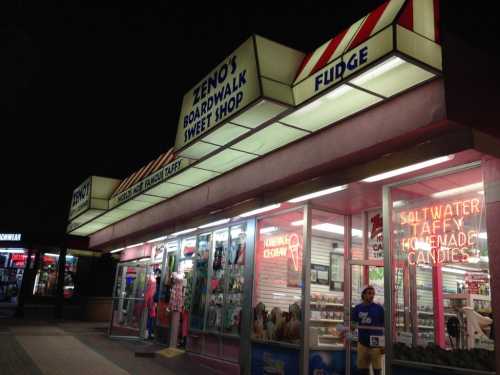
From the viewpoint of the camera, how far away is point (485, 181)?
544 cm

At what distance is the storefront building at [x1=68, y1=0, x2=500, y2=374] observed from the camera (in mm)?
5082

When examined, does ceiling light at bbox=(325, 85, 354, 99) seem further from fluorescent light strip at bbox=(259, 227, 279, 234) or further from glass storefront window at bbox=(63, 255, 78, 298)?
glass storefront window at bbox=(63, 255, 78, 298)

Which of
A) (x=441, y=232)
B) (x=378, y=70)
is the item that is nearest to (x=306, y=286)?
(x=441, y=232)

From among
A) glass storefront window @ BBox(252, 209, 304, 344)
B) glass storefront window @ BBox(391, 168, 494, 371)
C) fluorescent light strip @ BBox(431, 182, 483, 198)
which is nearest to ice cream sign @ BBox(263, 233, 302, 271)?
glass storefront window @ BBox(252, 209, 304, 344)

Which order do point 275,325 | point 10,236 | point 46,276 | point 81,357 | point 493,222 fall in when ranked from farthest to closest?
point 46,276 → point 10,236 → point 81,357 → point 275,325 → point 493,222

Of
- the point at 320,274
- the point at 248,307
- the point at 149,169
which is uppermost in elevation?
the point at 149,169

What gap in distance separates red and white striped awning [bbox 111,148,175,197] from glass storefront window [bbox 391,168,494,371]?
5754 millimetres

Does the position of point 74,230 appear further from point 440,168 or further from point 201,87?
point 440,168

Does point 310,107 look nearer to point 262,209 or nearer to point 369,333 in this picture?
point 262,209

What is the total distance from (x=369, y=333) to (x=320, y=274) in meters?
1.63

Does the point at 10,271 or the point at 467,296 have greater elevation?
the point at 10,271

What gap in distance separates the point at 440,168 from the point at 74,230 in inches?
694

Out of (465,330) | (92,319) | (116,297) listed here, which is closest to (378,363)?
(465,330)

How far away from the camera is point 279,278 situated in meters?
9.15
